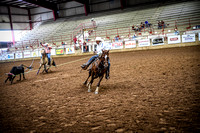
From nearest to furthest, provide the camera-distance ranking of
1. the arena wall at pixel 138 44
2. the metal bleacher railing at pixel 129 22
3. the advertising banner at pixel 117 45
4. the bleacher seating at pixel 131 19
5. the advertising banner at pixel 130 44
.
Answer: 1. the arena wall at pixel 138 44
2. the advertising banner at pixel 130 44
3. the advertising banner at pixel 117 45
4. the metal bleacher railing at pixel 129 22
5. the bleacher seating at pixel 131 19

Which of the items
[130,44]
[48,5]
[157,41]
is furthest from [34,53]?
[157,41]

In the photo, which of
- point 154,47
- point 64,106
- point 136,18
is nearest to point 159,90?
point 64,106

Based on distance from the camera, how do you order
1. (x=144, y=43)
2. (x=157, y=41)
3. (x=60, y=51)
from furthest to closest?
(x=60, y=51) < (x=144, y=43) < (x=157, y=41)

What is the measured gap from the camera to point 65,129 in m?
3.01

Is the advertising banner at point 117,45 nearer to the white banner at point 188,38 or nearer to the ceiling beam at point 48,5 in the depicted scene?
the white banner at point 188,38

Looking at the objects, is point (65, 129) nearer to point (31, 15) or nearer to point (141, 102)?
point (141, 102)

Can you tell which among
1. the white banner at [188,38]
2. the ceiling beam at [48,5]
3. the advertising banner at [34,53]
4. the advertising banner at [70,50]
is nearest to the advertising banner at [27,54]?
the advertising banner at [34,53]

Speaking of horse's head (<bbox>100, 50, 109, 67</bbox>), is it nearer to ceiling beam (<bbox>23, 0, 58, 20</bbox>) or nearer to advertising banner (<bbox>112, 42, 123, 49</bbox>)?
advertising banner (<bbox>112, 42, 123, 49</bbox>)

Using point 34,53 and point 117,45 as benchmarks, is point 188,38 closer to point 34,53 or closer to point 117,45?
point 117,45

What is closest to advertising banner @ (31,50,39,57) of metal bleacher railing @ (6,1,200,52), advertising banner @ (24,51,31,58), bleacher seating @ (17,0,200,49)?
advertising banner @ (24,51,31,58)

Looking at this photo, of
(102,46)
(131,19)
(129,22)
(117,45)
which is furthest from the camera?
(131,19)

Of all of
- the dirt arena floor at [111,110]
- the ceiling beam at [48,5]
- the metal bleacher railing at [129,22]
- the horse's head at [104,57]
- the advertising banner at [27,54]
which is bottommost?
the dirt arena floor at [111,110]

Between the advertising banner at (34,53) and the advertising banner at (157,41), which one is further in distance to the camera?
the advertising banner at (34,53)

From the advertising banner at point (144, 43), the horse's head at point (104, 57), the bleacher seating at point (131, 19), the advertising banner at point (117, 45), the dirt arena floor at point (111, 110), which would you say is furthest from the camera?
the bleacher seating at point (131, 19)
